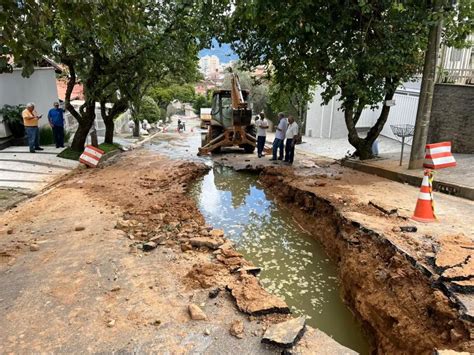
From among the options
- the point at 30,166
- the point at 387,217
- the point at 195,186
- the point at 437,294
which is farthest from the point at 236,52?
the point at 437,294

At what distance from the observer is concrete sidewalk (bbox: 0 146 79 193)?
Result: 8.80 m

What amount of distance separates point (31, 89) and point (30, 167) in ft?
20.2

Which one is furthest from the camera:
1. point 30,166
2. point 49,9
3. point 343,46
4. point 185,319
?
point 30,166

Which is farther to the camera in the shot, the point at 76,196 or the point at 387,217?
the point at 76,196

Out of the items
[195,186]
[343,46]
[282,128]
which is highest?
[343,46]

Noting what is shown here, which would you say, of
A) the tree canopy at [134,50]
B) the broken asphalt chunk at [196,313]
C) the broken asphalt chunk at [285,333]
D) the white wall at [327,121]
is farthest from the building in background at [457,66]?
the broken asphalt chunk at [196,313]

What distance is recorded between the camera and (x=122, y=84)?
12383 millimetres

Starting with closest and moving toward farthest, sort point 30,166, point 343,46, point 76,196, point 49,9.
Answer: point 49,9 → point 76,196 → point 343,46 → point 30,166

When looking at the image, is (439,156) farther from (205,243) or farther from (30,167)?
(30,167)

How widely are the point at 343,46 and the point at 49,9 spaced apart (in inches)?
285

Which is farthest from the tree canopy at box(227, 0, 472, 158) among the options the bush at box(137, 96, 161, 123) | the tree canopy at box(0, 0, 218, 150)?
the bush at box(137, 96, 161, 123)

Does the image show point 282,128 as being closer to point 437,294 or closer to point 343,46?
point 343,46

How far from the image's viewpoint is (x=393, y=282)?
4.68 meters

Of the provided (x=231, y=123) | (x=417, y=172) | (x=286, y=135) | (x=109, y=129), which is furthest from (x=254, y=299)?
(x=109, y=129)
